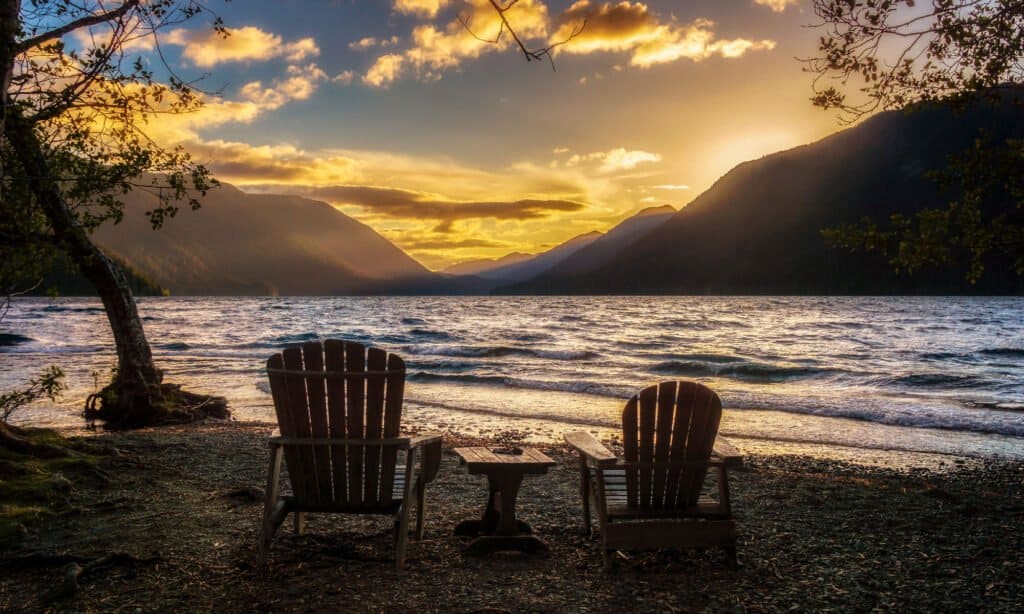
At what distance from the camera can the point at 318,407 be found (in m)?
4.25

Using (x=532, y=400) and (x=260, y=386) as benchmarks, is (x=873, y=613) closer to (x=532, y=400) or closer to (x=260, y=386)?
(x=532, y=400)

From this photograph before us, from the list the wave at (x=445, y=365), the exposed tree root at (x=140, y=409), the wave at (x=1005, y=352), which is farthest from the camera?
the wave at (x=1005, y=352)

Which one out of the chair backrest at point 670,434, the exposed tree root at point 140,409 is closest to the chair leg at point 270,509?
the chair backrest at point 670,434

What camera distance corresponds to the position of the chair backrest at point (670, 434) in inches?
171

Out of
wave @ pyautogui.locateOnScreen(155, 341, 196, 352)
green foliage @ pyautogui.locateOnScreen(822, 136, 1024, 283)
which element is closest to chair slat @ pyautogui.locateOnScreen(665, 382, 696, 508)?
green foliage @ pyautogui.locateOnScreen(822, 136, 1024, 283)

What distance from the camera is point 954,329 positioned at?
38.5m

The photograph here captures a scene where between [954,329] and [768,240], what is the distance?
119 metres

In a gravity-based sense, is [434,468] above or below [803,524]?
above

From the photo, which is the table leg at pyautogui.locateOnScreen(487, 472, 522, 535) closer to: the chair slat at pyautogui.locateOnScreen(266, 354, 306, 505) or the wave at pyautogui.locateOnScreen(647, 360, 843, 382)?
the chair slat at pyautogui.locateOnScreen(266, 354, 306, 505)

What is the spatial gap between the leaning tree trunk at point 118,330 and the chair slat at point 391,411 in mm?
3729

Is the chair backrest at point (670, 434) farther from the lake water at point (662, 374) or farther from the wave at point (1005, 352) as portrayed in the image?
the wave at point (1005, 352)

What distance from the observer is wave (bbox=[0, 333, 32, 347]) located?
29.9 meters

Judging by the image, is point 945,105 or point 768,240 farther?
point 768,240

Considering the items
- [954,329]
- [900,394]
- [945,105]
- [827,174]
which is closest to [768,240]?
[827,174]
